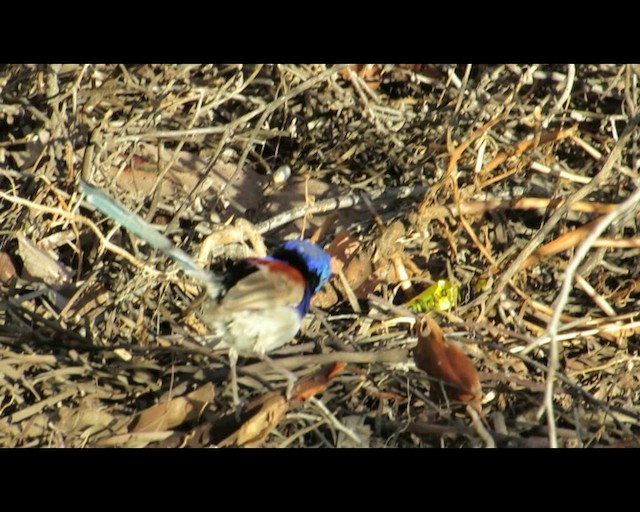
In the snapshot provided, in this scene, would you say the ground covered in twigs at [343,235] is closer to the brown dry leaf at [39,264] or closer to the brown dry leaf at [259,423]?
the brown dry leaf at [39,264]

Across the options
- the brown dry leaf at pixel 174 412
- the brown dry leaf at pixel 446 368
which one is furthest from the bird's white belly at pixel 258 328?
the brown dry leaf at pixel 446 368

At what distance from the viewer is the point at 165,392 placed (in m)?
4.12

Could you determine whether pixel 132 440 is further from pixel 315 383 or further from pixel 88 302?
pixel 88 302

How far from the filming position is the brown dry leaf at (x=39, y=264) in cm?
484

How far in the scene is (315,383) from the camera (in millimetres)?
3811

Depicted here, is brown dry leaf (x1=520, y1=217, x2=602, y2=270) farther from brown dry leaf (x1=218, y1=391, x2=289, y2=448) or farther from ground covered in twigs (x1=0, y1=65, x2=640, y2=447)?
brown dry leaf (x1=218, y1=391, x2=289, y2=448)

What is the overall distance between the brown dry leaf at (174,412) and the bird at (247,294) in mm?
237

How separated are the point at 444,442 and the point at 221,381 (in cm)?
101

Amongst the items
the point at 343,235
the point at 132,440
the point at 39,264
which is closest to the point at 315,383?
the point at 132,440

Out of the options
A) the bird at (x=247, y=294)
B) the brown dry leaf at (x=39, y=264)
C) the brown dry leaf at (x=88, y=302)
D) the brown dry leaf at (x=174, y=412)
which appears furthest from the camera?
the brown dry leaf at (x=39, y=264)

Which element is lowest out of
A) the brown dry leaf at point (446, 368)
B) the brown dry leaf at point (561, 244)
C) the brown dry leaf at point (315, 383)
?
the brown dry leaf at point (446, 368)

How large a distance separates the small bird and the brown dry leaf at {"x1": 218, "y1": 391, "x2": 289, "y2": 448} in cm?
38

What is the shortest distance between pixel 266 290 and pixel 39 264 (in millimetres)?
1367

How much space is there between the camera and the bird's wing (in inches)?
166
